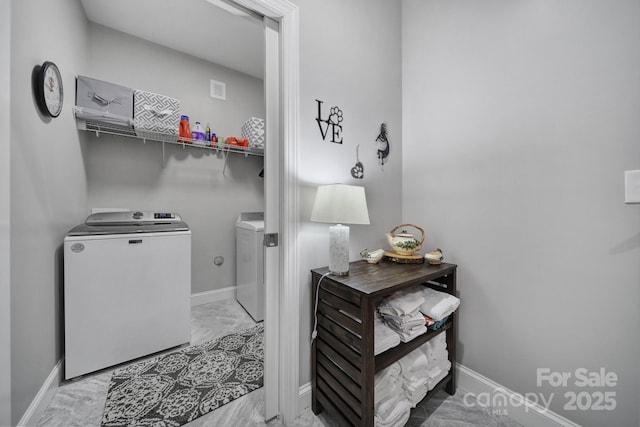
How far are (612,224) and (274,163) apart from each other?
1.50 m

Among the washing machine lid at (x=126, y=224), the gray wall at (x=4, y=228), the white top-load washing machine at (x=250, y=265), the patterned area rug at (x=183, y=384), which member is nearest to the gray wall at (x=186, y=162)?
the white top-load washing machine at (x=250, y=265)

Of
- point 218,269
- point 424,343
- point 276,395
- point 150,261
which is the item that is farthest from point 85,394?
point 424,343

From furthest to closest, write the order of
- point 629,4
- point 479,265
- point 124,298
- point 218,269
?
point 218,269, point 124,298, point 479,265, point 629,4

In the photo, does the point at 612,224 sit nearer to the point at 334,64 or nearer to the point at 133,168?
the point at 334,64

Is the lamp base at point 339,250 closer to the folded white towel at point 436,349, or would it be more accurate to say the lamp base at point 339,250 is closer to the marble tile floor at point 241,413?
the folded white towel at point 436,349

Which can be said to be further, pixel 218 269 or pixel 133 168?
pixel 218 269

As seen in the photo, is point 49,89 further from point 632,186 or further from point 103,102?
point 632,186

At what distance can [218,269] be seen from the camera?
2.71 metres

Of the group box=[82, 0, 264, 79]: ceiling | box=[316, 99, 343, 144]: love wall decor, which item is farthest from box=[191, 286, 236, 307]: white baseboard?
box=[82, 0, 264, 79]: ceiling

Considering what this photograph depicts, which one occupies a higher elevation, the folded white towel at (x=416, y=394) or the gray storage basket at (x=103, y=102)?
the gray storage basket at (x=103, y=102)

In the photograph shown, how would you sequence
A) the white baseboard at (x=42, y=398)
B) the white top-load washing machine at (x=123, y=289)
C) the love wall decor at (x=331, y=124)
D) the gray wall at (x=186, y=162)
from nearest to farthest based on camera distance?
the white baseboard at (x=42, y=398) → the love wall decor at (x=331, y=124) → the white top-load washing machine at (x=123, y=289) → the gray wall at (x=186, y=162)

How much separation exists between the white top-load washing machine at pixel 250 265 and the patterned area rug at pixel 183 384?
0.44m

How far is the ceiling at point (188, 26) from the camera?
189cm

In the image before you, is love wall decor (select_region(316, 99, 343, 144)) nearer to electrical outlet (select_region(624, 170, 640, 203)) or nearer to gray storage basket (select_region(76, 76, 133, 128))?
electrical outlet (select_region(624, 170, 640, 203))
